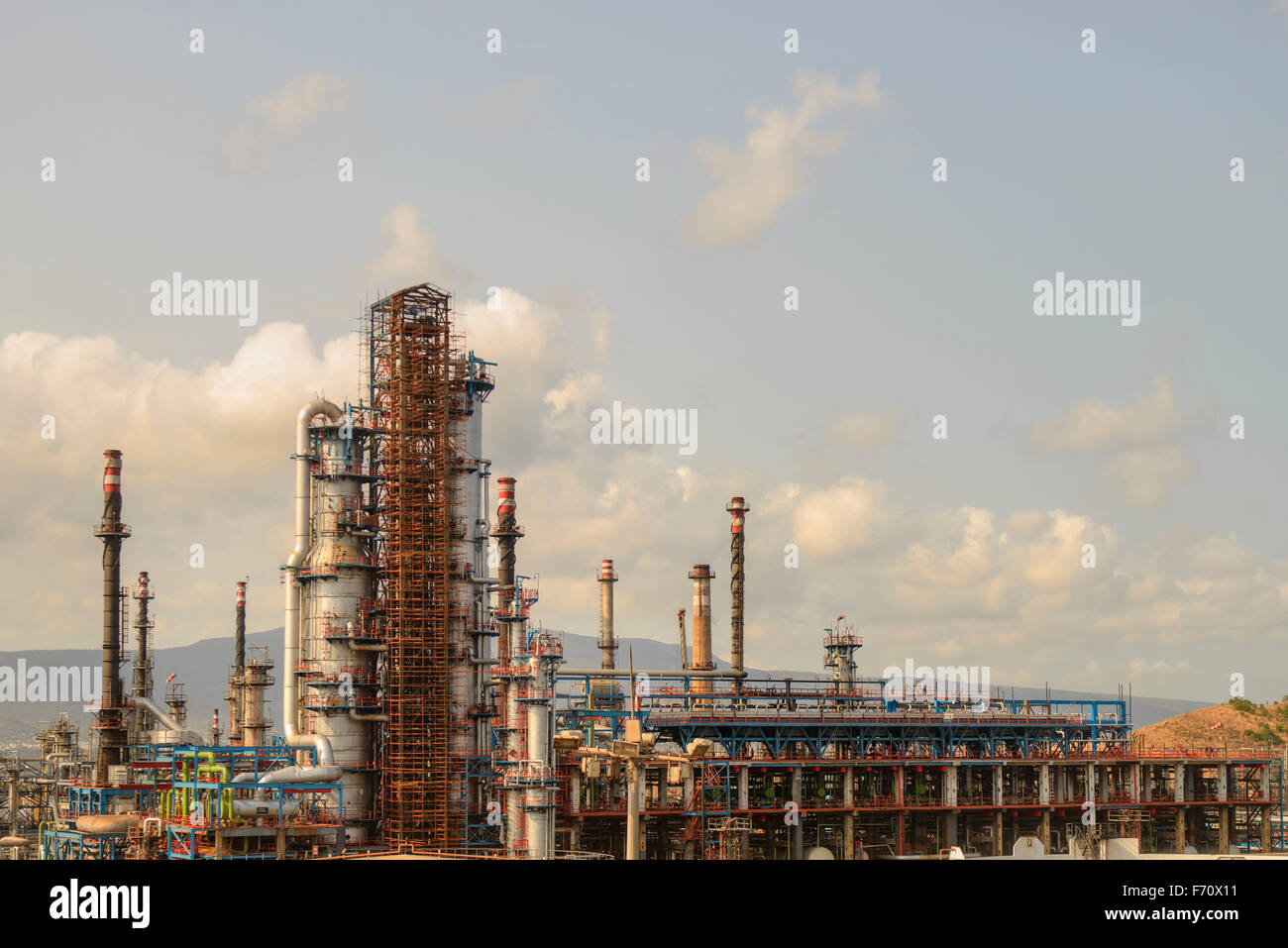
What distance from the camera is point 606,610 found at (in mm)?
112375

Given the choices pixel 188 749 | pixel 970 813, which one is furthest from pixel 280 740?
pixel 970 813

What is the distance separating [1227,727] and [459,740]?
117869 mm

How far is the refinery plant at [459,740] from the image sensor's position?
234ft

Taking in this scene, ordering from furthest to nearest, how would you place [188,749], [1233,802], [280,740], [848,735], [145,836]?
[1233,802], [848,735], [280,740], [188,749], [145,836]

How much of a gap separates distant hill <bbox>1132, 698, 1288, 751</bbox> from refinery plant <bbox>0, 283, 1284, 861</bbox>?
57647mm

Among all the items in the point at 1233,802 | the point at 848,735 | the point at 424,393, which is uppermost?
the point at 424,393

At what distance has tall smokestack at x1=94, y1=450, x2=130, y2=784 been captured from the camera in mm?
89188

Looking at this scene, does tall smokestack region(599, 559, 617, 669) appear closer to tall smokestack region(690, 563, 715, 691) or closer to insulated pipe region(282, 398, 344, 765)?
tall smokestack region(690, 563, 715, 691)

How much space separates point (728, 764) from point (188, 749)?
31.2 m

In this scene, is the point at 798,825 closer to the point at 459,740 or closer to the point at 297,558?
the point at 459,740
